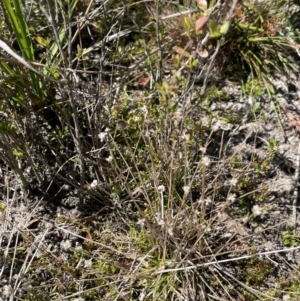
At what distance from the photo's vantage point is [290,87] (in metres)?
2.26

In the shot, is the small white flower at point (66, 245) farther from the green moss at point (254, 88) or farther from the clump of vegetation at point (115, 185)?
the green moss at point (254, 88)

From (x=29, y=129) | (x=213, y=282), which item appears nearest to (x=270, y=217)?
(x=213, y=282)

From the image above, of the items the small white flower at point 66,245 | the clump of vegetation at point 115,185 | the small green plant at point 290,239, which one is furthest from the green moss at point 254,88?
the small white flower at point 66,245

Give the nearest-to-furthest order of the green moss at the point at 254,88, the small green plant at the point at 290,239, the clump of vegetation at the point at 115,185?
the clump of vegetation at the point at 115,185 < the small green plant at the point at 290,239 < the green moss at the point at 254,88

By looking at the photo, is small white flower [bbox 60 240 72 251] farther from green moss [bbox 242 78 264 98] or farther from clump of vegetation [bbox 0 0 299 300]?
green moss [bbox 242 78 264 98]

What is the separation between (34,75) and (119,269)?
753mm

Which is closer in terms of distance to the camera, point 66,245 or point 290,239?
point 66,245

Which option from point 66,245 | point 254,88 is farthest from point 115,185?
point 254,88

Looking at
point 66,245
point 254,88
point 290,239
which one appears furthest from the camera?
point 254,88

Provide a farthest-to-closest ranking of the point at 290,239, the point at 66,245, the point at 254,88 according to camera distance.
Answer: the point at 254,88 → the point at 290,239 → the point at 66,245

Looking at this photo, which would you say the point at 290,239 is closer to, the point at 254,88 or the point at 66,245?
the point at 254,88

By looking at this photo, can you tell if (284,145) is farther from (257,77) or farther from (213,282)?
(213,282)

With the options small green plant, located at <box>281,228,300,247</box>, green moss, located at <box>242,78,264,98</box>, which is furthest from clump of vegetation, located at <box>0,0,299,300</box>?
green moss, located at <box>242,78,264,98</box>

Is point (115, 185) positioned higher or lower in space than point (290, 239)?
higher
